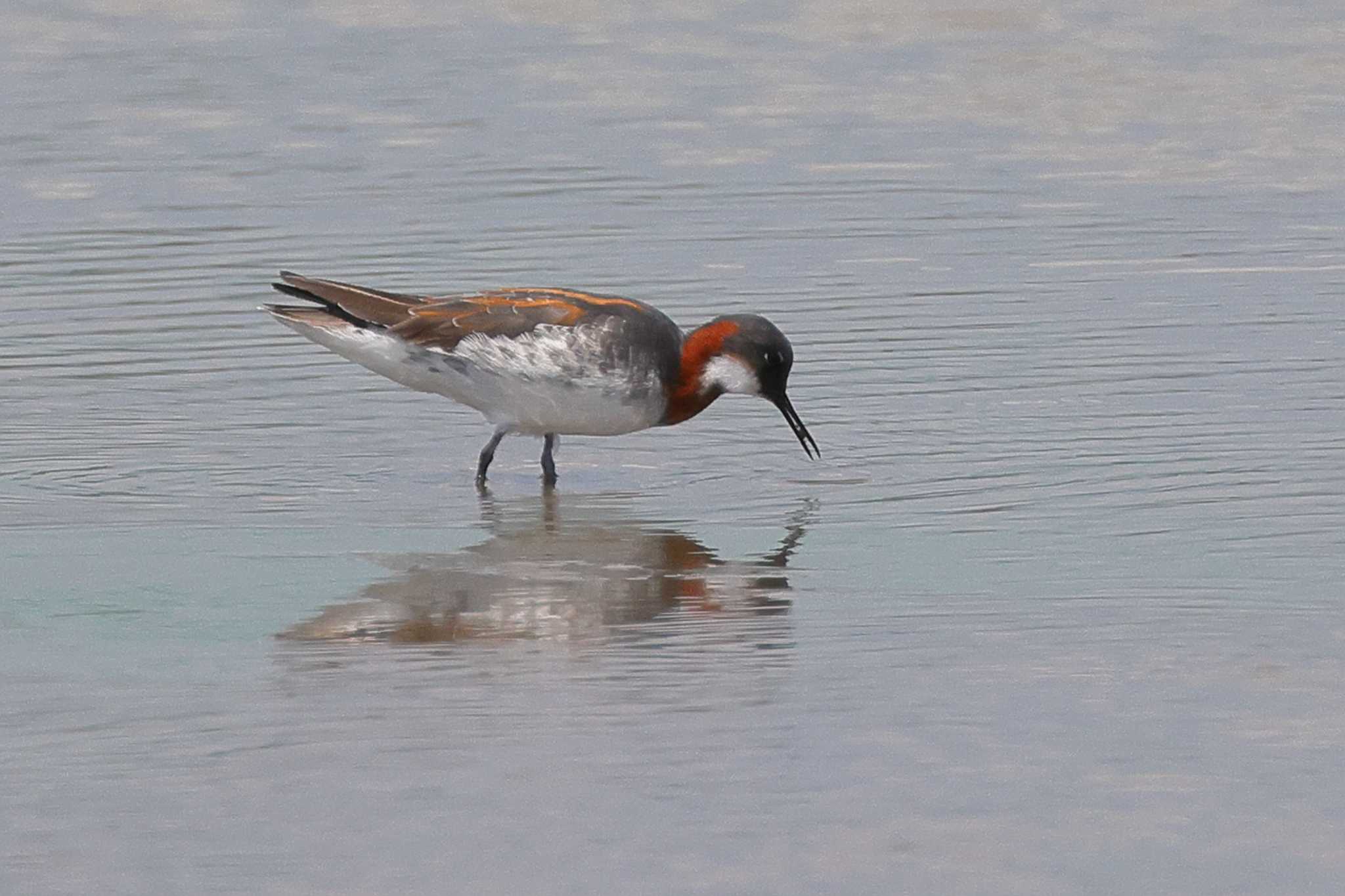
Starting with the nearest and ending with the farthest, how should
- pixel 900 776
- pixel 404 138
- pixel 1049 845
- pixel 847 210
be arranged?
pixel 1049 845 → pixel 900 776 → pixel 847 210 → pixel 404 138

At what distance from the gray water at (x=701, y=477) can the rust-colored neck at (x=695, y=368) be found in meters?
0.26

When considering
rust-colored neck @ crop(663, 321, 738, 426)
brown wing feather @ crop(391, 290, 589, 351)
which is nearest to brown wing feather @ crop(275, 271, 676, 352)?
brown wing feather @ crop(391, 290, 589, 351)

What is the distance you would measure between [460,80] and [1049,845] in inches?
552

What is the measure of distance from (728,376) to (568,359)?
26.1 inches

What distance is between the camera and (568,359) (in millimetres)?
11109

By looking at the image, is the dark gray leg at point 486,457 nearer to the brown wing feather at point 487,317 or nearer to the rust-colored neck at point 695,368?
the brown wing feather at point 487,317

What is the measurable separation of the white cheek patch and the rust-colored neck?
0.06 feet

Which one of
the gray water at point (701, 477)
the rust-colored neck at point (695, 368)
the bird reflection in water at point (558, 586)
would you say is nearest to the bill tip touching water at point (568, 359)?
the rust-colored neck at point (695, 368)

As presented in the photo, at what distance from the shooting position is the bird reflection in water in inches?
336

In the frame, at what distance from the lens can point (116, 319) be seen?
13.8 m

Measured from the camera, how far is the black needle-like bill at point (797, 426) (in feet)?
36.4

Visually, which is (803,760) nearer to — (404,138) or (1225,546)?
(1225,546)

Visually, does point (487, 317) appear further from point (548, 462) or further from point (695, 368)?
point (695, 368)

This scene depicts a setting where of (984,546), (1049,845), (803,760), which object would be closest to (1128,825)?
(1049,845)
